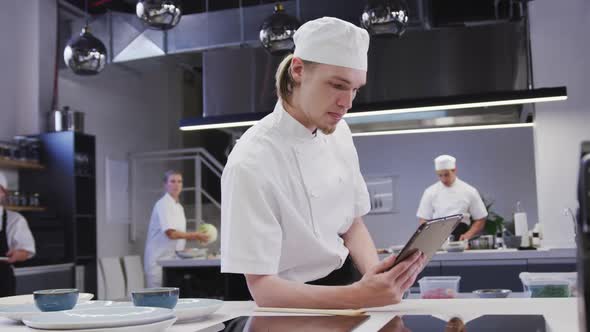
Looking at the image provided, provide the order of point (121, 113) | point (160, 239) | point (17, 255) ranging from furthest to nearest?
1. point (121, 113)
2. point (160, 239)
3. point (17, 255)

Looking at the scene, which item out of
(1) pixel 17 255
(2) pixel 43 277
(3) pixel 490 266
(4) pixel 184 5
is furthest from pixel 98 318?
(4) pixel 184 5

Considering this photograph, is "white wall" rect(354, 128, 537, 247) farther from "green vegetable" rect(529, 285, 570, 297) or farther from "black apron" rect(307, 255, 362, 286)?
"black apron" rect(307, 255, 362, 286)

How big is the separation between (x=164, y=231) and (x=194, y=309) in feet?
16.8

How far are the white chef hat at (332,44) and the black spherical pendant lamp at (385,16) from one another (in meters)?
2.35

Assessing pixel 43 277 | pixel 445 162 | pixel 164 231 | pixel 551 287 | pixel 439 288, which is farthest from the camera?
pixel 445 162

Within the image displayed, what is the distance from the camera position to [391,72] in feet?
18.8

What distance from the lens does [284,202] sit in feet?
5.44

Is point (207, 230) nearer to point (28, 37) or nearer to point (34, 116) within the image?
point (34, 116)

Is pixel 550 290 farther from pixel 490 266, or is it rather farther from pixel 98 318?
pixel 490 266

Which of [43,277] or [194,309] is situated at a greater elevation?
[194,309]

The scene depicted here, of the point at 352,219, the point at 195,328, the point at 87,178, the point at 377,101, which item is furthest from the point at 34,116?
the point at 195,328

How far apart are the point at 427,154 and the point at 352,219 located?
23.5 ft

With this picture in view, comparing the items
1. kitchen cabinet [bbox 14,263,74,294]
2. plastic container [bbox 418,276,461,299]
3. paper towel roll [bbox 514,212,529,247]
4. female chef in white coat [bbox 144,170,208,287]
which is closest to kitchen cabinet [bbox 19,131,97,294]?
kitchen cabinet [bbox 14,263,74,294]

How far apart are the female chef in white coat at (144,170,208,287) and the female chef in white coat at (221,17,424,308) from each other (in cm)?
467
